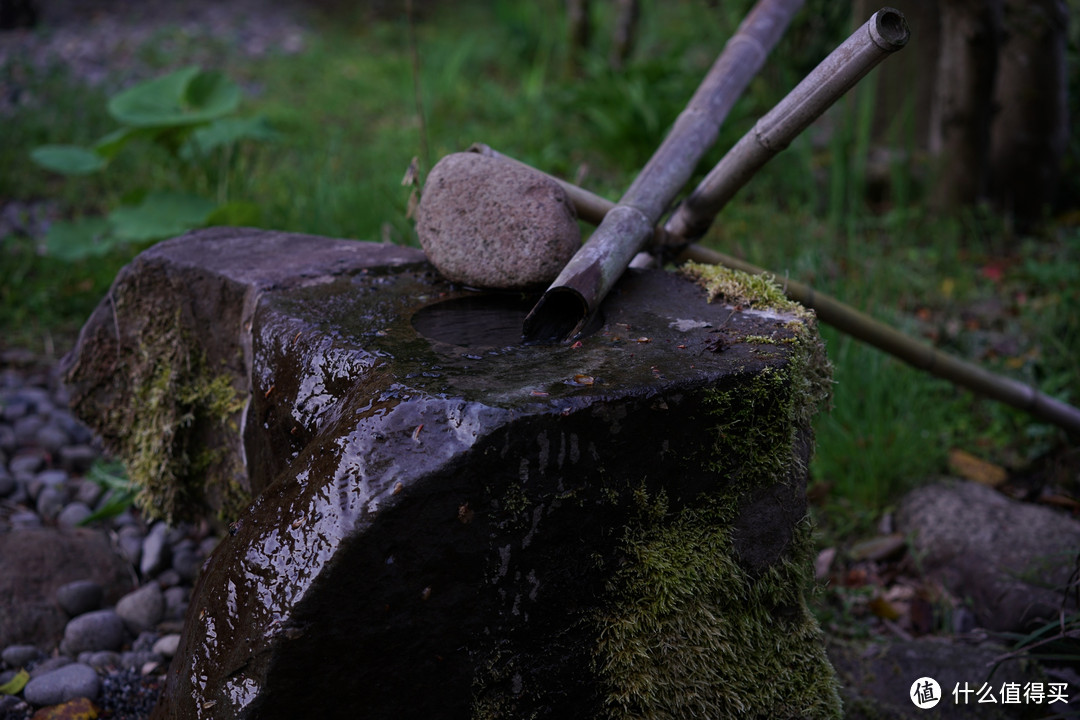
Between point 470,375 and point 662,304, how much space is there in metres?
0.58

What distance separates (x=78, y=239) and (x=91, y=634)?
7.18 ft

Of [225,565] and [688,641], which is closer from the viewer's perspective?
[225,565]

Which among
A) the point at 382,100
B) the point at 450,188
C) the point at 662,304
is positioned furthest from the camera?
the point at 382,100

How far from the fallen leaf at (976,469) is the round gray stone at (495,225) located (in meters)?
1.92

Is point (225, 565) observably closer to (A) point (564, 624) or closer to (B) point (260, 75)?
(A) point (564, 624)

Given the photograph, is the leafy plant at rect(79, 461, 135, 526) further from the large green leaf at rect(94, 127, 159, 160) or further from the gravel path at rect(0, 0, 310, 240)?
the gravel path at rect(0, 0, 310, 240)

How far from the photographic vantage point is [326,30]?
350 inches

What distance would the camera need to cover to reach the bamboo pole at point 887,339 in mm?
2201

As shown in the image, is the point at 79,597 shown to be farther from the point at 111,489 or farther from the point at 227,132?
the point at 227,132

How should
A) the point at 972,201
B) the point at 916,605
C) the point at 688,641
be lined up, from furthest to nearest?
1. the point at 972,201
2. the point at 916,605
3. the point at 688,641

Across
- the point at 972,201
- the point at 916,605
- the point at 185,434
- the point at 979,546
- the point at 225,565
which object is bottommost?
the point at 916,605

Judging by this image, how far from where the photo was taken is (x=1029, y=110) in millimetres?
3998

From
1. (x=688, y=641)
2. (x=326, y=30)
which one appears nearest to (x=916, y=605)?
(x=688, y=641)

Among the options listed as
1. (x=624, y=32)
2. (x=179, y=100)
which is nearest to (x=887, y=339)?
(x=179, y=100)
